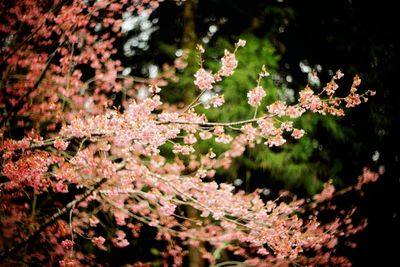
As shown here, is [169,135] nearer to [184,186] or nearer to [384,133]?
[184,186]

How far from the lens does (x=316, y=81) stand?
20.6 ft

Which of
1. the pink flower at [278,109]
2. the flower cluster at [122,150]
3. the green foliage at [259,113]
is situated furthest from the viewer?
the green foliage at [259,113]

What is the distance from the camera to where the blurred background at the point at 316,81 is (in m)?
5.55

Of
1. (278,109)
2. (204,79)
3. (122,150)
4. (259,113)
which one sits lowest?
(259,113)

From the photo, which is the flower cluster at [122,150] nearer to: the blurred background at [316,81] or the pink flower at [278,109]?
the pink flower at [278,109]

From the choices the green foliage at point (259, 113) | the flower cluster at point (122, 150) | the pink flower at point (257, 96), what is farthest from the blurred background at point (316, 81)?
the pink flower at point (257, 96)

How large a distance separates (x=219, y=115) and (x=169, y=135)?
228cm

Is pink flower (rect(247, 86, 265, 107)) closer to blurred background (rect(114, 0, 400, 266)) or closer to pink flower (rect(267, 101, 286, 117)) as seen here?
pink flower (rect(267, 101, 286, 117))

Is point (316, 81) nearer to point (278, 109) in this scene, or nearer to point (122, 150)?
point (278, 109)

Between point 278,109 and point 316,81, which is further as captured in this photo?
point 316,81

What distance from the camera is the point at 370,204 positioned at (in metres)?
5.92

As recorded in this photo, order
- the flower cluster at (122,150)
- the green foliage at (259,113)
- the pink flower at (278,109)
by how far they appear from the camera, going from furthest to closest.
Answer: the green foliage at (259,113), the flower cluster at (122,150), the pink flower at (278,109)

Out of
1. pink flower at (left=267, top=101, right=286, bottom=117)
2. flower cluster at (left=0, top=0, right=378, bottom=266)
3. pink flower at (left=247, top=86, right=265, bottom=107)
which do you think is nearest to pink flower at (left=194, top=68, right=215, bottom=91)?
flower cluster at (left=0, top=0, right=378, bottom=266)

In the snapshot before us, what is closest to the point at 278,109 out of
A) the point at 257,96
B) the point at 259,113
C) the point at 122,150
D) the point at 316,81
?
the point at 257,96
